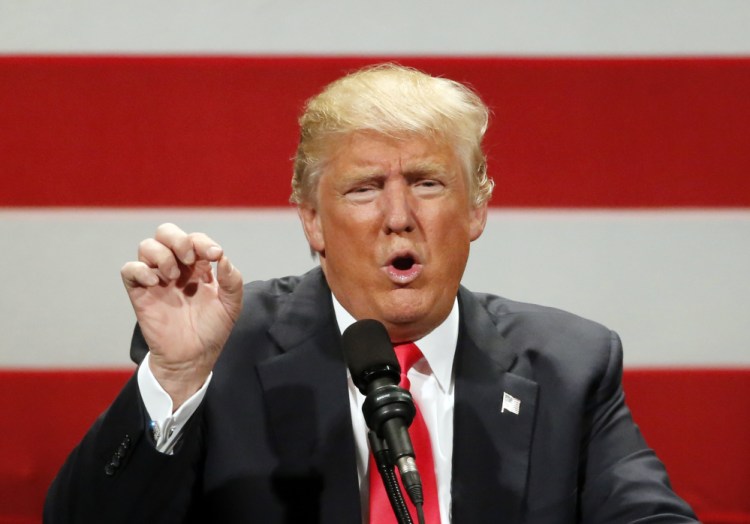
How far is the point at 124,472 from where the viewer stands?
3.73ft

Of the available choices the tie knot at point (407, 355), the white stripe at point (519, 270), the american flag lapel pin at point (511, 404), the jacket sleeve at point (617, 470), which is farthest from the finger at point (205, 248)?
the white stripe at point (519, 270)

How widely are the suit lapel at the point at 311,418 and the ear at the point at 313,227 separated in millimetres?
99

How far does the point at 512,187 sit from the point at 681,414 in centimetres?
57

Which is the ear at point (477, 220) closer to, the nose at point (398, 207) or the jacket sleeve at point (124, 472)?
the nose at point (398, 207)

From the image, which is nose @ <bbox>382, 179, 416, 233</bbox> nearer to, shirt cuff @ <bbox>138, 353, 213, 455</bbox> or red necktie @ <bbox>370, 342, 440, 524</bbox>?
red necktie @ <bbox>370, 342, 440, 524</bbox>

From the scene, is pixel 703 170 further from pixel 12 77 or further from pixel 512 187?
pixel 12 77

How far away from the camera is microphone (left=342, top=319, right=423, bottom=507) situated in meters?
0.88

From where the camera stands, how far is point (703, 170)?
192 centimetres

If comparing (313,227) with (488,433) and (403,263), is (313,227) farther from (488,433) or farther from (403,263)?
(488,433)

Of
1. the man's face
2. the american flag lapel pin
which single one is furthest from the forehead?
the american flag lapel pin

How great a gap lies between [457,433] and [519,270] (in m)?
0.62

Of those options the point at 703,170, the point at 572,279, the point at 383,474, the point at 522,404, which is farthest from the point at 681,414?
the point at 383,474

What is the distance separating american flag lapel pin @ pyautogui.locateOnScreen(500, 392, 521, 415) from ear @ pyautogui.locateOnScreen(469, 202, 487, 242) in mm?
239

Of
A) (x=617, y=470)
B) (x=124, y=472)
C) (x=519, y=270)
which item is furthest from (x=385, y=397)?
(x=519, y=270)
